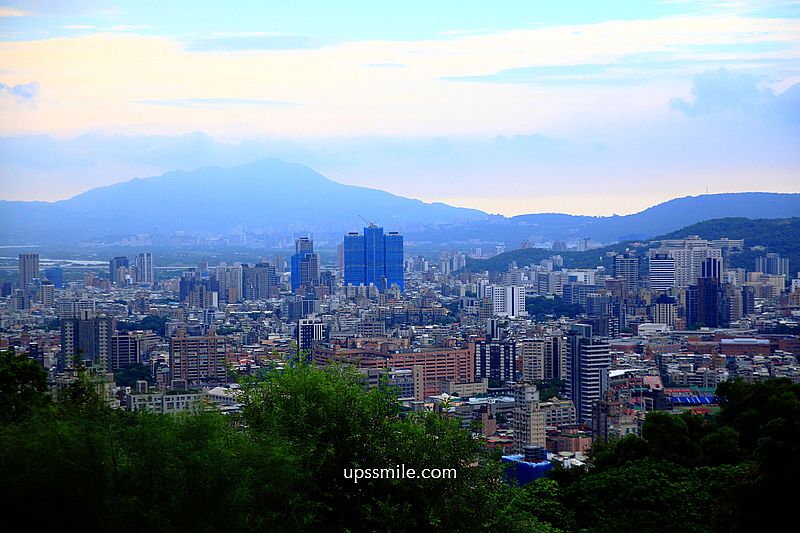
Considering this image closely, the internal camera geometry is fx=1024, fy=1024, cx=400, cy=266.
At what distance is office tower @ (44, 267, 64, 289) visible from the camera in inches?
792

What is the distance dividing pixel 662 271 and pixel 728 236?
128 inches

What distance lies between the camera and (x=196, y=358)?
15336 millimetres

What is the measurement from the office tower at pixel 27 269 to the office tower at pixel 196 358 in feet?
10.5

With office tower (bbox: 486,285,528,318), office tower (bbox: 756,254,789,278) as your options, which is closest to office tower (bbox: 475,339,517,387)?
office tower (bbox: 486,285,528,318)

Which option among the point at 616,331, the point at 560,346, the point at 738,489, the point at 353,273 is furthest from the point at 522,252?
the point at 738,489

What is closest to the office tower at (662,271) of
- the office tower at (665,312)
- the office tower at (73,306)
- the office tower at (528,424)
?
the office tower at (665,312)

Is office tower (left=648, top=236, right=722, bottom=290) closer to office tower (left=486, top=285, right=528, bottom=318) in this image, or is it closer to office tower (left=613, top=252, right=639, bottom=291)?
office tower (left=613, top=252, right=639, bottom=291)

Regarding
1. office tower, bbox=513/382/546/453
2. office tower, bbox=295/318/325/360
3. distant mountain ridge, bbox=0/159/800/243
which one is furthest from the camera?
distant mountain ridge, bbox=0/159/800/243

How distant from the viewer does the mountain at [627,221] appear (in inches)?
1289

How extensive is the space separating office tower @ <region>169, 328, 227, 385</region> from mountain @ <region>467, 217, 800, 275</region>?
17210 millimetres

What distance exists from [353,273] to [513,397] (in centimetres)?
2072

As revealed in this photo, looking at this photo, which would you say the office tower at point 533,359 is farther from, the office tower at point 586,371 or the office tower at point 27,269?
the office tower at point 27,269

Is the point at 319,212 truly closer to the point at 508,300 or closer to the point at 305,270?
the point at 305,270

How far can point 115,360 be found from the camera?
14.6 meters
